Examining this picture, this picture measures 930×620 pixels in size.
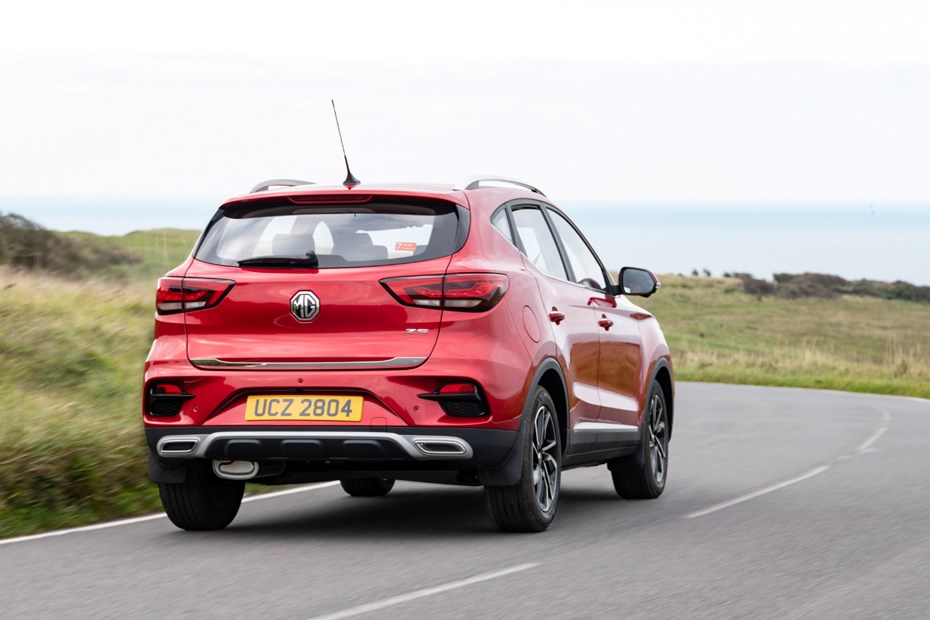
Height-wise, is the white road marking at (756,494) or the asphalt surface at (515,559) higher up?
the asphalt surface at (515,559)

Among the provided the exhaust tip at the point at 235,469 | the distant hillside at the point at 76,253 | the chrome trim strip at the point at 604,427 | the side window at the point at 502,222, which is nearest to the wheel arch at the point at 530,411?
the chrome trim strip at the point at 604,427

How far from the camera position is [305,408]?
800 centimetres

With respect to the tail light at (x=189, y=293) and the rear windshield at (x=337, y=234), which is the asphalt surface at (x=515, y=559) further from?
the rear windshield at (x=337, y=234)

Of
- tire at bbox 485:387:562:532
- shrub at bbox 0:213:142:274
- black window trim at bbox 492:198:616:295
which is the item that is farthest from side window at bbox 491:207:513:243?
shrub at bbox 0:213:142:274

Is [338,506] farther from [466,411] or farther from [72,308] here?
[72,308]

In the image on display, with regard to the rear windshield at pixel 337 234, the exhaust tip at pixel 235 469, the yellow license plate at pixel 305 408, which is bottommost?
the exhaust tip at pixel 235 469

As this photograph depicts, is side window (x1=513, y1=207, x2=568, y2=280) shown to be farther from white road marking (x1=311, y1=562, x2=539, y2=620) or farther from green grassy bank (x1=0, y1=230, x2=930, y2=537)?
green grassy bank (x1=0, y1=230, x2=930, y2=537)

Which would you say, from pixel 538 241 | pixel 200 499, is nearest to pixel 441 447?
pixel 200 499

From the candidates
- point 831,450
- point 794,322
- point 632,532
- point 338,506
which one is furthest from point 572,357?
→ point 794,322

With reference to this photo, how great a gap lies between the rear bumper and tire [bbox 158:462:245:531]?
0.50 metres

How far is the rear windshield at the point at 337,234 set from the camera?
324 inches

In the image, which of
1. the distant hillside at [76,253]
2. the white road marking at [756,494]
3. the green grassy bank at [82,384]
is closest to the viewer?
the green grassy bank at [82,384]

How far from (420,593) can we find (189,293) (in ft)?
7.56

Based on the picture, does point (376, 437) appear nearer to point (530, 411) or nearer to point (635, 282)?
point (530, 411)
